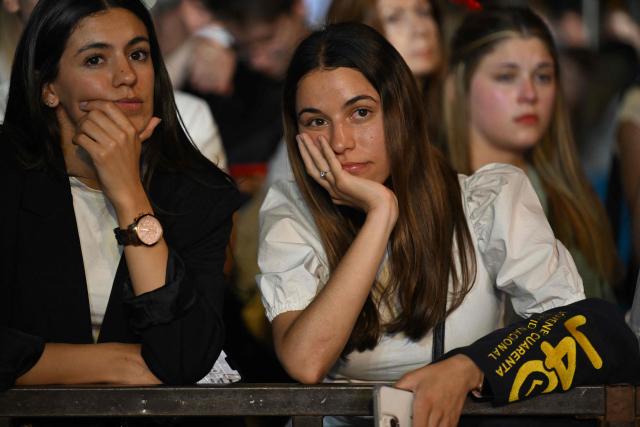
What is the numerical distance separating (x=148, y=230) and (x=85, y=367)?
0.30 m

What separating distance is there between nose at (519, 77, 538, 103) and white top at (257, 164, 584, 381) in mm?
1233

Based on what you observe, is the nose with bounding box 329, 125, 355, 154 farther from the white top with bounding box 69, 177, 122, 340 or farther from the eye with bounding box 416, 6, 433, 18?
the eye with bounding box 416, 6, 433, 18

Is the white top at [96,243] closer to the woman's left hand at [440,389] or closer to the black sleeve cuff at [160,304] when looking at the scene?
the black sleeve cuff at [160,304]

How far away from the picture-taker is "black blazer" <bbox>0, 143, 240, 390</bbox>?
2.05m

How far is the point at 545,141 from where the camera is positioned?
367 cm

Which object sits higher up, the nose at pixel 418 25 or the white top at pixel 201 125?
the nose at pixel 418 25

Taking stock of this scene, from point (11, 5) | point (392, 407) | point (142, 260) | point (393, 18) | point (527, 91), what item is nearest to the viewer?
point (392, 407)

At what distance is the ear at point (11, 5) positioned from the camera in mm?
3451

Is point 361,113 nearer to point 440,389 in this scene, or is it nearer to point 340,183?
point 340,183

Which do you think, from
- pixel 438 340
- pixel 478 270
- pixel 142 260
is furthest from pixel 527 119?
pixel 142 260

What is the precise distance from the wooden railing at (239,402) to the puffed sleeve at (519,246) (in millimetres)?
487

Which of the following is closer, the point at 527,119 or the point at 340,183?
the point at 340,183

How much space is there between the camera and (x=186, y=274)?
2.10m

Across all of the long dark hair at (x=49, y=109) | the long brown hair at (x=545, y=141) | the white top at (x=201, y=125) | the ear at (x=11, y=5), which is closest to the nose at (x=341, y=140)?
the long dark hair at (x=49, y=109)
